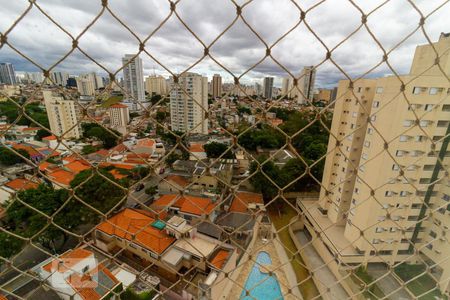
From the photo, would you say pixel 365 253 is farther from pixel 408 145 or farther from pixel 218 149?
pixel 218 149

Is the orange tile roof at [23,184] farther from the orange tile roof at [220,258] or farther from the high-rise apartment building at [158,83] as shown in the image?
the orange tile roof at [220,258]

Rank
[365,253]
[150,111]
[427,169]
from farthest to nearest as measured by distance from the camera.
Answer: [365,253] < [427,169] < [150,111]

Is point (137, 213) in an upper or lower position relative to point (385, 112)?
lower

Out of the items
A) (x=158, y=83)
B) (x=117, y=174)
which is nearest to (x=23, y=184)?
(x=158, y=83)

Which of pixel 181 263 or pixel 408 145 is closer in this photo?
pixel 408 145

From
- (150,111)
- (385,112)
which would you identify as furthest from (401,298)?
(150,111)

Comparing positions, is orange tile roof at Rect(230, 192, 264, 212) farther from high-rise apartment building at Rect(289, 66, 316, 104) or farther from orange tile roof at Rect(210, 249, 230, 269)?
high-rise apartment building at Rect(289, 66, 316, 104)

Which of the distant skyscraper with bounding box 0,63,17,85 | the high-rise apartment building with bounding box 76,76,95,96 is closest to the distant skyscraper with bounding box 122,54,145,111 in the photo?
the high-rise apartment building with bounding box 76,76,95,96

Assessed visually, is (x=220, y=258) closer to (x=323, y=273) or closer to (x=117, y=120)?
(x=323, y=273)
